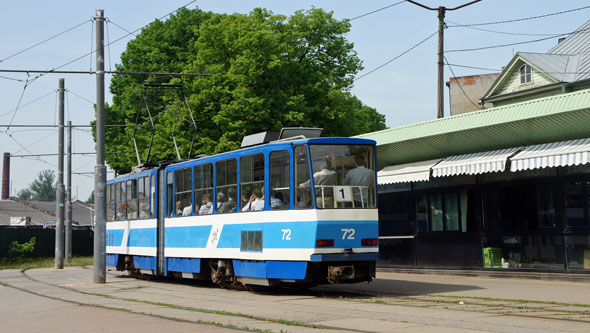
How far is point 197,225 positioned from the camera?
742 inches

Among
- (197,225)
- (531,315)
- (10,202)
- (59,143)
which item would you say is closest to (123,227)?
(197,225)

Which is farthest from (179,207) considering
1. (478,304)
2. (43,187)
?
(43,187)

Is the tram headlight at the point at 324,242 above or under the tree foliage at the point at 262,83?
under

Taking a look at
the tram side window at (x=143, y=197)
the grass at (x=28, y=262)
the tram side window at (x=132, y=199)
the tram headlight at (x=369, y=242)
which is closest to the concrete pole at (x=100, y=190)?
the tram side window at (x=143, y=197)

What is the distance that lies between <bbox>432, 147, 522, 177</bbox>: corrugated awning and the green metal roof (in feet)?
0.73

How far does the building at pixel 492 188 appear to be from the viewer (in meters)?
17.3

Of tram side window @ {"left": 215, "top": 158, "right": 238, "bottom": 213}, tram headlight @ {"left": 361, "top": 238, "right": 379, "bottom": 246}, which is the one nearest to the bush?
tram side window @ {"left": 215, "top": 158, "right": 238, "bottom": 213}

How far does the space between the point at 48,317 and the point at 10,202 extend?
8651 cm

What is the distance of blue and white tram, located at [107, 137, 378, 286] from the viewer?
14953 mm

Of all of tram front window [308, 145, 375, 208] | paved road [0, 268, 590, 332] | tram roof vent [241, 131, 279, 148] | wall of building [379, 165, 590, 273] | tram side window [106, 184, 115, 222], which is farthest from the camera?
tram side window [106, 184, 115, 222]

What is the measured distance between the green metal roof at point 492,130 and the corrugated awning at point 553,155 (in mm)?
282

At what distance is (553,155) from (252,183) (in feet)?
21.5

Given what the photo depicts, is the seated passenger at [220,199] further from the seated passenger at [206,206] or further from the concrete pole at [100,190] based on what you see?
the concrete pole at [100,190]

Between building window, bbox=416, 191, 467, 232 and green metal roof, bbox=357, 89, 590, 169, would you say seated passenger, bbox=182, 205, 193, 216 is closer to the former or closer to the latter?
green metal roof, bbox=357, 89, 590, 169
